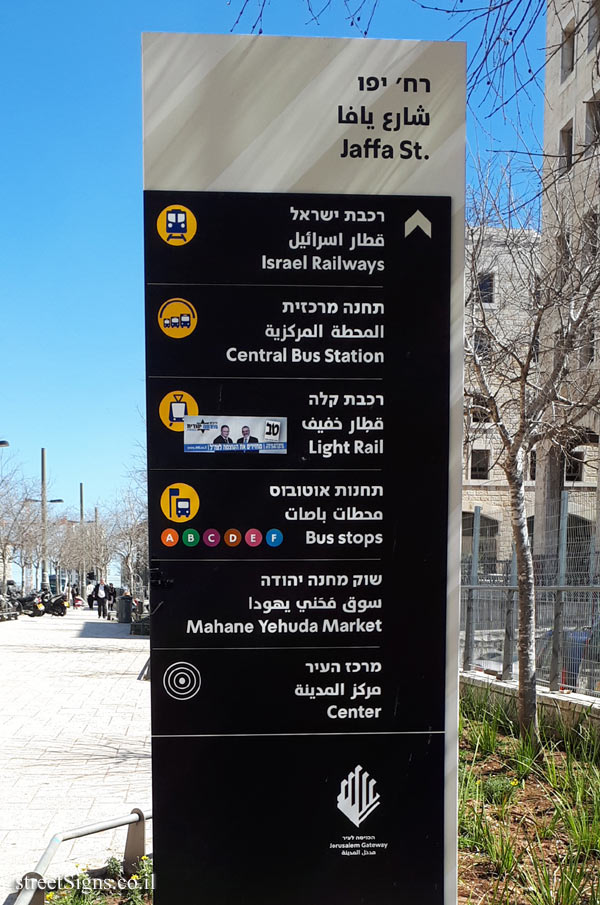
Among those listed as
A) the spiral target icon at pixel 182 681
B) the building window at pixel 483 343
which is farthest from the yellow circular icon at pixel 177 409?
the building window at pixel 483 343

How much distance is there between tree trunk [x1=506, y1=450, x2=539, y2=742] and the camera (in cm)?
775

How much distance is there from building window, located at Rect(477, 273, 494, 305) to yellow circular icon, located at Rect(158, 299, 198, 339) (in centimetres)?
681

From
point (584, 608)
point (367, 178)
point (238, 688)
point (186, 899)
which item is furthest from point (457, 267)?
point (584, 608)

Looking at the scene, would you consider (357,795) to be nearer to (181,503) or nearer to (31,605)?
(181,503)

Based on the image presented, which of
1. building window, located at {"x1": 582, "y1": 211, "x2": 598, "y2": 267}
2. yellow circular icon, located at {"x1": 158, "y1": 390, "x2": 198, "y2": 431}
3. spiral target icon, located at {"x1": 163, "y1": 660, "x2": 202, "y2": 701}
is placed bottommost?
spiral target icon, located at {"x1": 163, "y1": 660, "x2": 202, "y2": 701}

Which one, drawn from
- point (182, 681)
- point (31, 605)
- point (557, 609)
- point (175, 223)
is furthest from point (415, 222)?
point (31, 605)

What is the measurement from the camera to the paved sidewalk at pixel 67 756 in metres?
6.31

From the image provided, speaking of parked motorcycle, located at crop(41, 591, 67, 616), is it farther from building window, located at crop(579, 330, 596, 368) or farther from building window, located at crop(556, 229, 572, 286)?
building window, located at crop(556, 229, 572, 286)

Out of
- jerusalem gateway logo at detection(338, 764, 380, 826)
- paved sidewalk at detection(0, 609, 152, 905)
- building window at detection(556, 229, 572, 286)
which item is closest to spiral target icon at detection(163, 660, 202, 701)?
jerusalem gateway logo at detection(338, 764, 380, 826)

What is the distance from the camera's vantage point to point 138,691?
14.3 m

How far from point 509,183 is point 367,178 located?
22.2ft

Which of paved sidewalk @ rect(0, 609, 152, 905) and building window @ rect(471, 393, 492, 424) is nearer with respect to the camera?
paved sidewalk @ rect(0, 609, 152, 905)

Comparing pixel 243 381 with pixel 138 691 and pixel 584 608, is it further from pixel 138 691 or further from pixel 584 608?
pixel 138 691

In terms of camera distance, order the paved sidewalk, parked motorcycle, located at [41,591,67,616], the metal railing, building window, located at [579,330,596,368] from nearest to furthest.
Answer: the metal railing, the paved sidewalk, building window, located at [579,330,596,368], parked motorcycle, located at [41,591,67,616]
